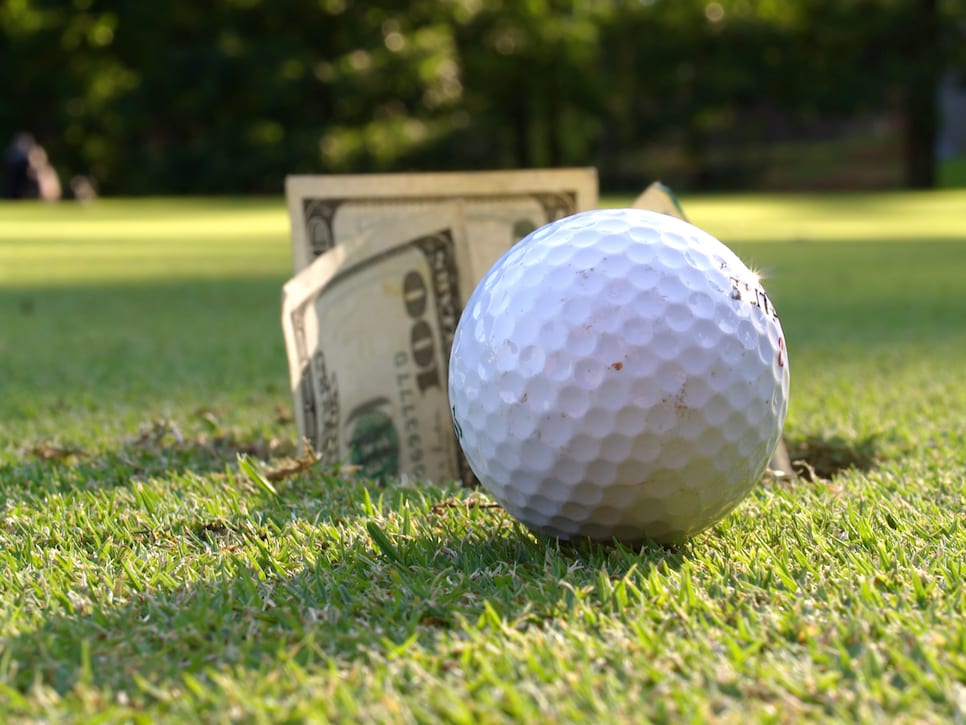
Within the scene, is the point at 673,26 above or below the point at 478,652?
above

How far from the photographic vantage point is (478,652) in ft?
4.16

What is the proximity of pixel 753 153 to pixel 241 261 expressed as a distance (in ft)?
93.8

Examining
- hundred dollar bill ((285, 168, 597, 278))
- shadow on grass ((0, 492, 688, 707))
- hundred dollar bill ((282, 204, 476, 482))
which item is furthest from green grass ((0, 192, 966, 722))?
hundred dollar bill ((285, 168, 597, 278))

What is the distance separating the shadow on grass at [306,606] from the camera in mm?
1254

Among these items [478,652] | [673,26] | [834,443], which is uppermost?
[673,26]

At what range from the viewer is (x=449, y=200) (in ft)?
10.8

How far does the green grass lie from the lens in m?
1.17

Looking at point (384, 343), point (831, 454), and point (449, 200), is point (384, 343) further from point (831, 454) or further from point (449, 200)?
point (831, 454)

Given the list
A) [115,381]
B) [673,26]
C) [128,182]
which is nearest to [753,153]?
[673,26]

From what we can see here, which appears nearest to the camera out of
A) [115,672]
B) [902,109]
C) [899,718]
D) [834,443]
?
[899,718]

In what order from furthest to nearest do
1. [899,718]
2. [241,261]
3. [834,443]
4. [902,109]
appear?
[902,109]
[241,261]
[834,443]
[899,718]

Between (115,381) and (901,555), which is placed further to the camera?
(115,381)

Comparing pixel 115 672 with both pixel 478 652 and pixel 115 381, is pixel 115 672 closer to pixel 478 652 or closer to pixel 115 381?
pixel 478 652

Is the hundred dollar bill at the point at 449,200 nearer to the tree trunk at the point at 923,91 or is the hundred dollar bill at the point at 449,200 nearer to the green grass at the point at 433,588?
the green grass at the point at 433,588
